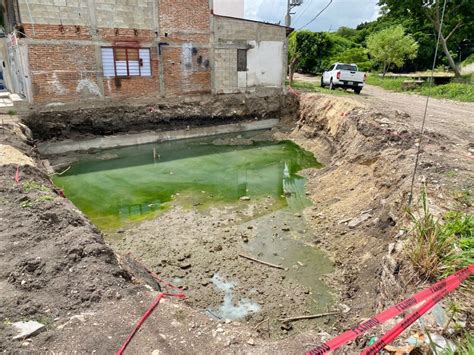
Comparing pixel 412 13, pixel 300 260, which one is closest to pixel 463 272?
pixel 300 260

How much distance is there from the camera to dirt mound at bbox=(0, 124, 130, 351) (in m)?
3.99

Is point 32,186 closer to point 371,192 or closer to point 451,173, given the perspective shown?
point 371,192

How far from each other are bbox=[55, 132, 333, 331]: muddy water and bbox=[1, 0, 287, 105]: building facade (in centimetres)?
353

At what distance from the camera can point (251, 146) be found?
17266 mm

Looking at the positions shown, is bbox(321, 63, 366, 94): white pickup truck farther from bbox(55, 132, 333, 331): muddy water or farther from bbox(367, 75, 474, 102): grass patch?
bbox(55, 132, 333, 331): muddy water

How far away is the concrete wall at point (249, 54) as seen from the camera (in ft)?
60.9

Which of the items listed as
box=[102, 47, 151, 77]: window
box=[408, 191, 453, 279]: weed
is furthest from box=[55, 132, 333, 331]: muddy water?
box=[102, 47, 151, 77]: window

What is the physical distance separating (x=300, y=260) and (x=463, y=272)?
394 centimetres

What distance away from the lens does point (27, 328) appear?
3664mm

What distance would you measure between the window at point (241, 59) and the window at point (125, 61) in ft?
16.4

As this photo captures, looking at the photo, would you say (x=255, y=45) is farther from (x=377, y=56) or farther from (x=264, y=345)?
(x=264, y=345)

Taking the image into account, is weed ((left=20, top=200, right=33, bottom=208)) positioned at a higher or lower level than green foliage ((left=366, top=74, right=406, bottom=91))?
lower

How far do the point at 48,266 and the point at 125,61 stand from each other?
1390 cm

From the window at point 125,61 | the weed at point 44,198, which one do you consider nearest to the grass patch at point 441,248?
the weed at point 44,198
